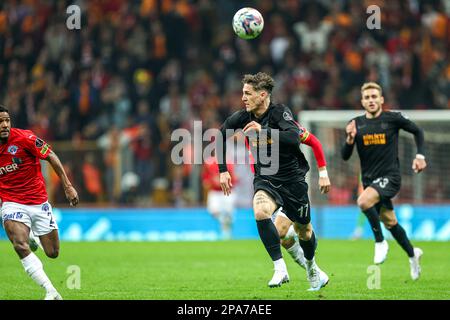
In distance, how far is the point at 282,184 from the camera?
10.0 meters

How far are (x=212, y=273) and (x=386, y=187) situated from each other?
8.58 feet

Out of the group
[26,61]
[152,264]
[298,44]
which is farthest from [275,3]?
[152,264]

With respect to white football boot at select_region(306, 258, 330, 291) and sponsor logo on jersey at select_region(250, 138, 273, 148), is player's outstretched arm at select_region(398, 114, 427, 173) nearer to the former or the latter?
white football boot at select_region(306, 258, 330, 291)

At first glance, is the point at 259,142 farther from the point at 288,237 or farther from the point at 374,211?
the point at 374,211

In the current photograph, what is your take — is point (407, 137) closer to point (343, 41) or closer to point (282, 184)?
point (343, 41)

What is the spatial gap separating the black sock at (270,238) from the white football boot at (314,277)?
0.67 m

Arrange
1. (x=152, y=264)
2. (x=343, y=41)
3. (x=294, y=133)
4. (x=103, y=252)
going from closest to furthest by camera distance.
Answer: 1. (x=294, y=133)
2. (x=152, y=264)
3. (x=103, y=252)
4. (x=343, y=41)

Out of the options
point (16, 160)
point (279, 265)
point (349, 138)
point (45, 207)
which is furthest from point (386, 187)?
point (16, 160)

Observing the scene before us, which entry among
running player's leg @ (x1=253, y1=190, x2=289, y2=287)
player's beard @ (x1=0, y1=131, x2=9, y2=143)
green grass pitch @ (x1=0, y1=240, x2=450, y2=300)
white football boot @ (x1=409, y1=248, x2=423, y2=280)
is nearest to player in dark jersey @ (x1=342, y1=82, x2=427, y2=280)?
white football boot @ (x1=409, y1=248, x2=423, y2=280)

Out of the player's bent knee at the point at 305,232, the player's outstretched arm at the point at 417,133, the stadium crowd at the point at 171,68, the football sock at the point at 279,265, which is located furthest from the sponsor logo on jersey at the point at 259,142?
the stadium crowd at the point at 171,68

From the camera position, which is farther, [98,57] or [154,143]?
[98,57]

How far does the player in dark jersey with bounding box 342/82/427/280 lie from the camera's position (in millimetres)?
12250

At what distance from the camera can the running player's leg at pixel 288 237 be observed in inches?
400
